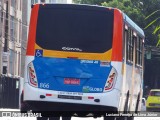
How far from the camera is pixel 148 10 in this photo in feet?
245

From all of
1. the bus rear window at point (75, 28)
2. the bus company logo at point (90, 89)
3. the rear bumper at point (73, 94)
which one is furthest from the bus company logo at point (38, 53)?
the bus company logo at point (90, 89)

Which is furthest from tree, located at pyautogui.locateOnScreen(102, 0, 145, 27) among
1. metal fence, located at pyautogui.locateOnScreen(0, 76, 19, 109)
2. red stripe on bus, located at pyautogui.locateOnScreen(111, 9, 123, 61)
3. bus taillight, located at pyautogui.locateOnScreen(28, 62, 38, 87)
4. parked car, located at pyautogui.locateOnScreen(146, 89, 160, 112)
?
bus taillight, located at pyautogui.locateOnScreen(28, 62, 38, 87)

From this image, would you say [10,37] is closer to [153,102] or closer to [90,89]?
[153,102]

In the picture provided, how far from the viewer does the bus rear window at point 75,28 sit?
61.3ft

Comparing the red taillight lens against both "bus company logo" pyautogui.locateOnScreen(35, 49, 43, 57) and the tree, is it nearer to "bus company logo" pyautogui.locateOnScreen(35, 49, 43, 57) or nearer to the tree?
"bus company logo" pyautogui.locateOnScreen(35, 49, 43, 57)

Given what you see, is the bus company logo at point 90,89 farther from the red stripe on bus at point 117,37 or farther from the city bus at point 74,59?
the red stripe on bus at point 117,37

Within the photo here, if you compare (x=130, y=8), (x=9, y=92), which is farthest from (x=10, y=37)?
(x=130, y=8)

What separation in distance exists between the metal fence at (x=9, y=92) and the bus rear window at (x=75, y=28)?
1262 inches

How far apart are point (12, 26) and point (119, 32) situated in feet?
140

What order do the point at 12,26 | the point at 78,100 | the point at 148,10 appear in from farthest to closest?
the point at 148,10, the point at 12,26, the point at 78,100

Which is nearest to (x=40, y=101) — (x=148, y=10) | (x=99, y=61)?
(x=99, y=61)

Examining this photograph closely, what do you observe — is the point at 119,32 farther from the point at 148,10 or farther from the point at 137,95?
the point at 148,10

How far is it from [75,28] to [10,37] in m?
41.3

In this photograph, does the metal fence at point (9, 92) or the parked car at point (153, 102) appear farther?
the metal fence at point (9, 92)
